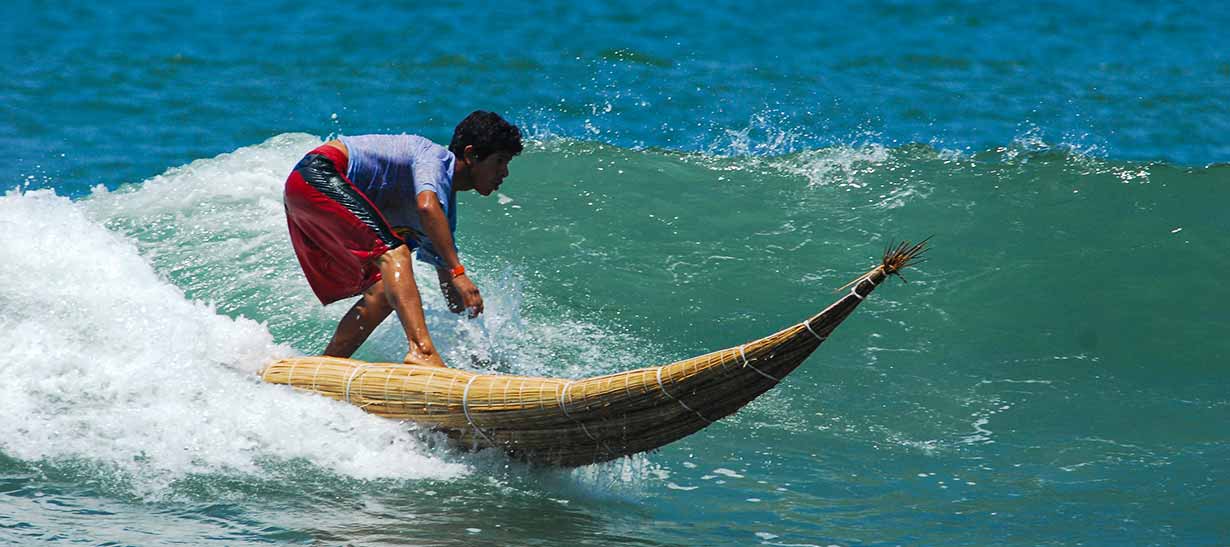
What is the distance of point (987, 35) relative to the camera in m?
15.9

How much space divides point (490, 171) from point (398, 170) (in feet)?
1.31

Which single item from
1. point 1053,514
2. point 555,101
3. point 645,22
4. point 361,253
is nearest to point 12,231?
point 361,253

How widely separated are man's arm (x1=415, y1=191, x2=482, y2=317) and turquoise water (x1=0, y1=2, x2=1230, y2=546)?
1.93ft

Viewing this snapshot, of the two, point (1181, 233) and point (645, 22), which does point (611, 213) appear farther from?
point (645, 22)

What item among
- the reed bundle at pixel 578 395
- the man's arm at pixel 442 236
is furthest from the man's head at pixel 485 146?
the reed bundle at pixel 578 395

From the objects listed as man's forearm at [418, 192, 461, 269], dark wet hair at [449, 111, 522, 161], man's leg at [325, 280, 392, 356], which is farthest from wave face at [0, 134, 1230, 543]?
dark wet hair at [449, 111, 522, 161]

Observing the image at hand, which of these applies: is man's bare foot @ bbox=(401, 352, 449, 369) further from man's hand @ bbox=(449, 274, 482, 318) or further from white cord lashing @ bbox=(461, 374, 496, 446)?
white cord lashing @ bbox=(461, 374, 496, 446)

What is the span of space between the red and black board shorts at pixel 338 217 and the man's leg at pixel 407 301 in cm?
6

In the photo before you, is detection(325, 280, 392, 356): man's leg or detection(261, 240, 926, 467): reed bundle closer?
detection(261, 240, 926, 467): reed bundle

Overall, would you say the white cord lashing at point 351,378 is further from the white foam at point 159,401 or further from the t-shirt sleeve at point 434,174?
the t-shirt sleeve at point 434,174

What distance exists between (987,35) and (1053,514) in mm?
11412

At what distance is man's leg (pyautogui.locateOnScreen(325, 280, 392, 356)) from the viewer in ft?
19.5

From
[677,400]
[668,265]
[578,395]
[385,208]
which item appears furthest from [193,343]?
[668,265]

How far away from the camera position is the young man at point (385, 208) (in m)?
5.64
